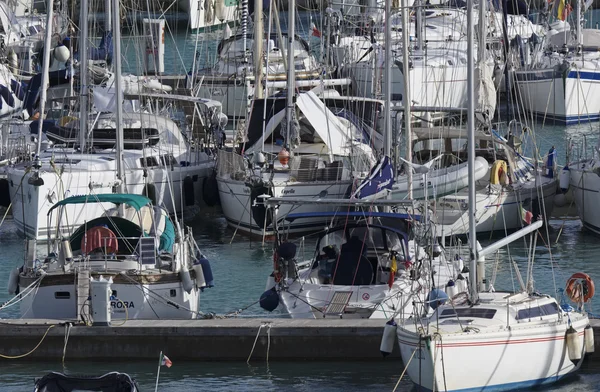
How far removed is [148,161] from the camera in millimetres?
40938

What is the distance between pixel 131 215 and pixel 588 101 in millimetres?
28742

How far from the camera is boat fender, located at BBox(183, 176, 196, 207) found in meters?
41.4

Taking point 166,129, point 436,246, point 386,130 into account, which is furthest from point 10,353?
point 166,129

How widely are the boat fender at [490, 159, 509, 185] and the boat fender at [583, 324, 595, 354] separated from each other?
13.4m

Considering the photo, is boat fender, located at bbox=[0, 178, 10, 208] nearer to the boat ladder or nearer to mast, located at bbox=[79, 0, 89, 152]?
mast, located at bbox=[79, 0, 89, 152]

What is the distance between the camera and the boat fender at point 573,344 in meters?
25.4

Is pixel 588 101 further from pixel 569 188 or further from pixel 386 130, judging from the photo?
pixel 386 130

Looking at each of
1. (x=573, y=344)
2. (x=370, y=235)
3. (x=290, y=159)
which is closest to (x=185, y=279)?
(x=370, y=235)

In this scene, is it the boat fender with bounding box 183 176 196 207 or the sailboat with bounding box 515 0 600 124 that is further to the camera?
the sailboat with bounding box 515 0 600 124

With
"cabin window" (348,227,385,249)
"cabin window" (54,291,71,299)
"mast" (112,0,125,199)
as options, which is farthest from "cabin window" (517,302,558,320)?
"mast" (112,0,125,199)

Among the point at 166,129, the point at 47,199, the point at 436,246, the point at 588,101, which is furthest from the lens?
the point at 588,101

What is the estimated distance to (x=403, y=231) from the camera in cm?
3006

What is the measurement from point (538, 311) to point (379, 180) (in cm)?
924

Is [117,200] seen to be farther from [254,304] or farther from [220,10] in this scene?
[220,10]
